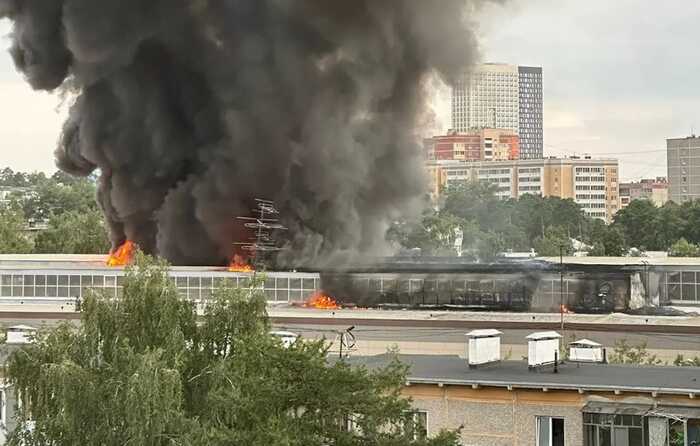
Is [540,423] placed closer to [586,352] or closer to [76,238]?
[586,352]

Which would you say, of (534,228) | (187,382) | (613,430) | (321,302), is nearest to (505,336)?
(321,302)

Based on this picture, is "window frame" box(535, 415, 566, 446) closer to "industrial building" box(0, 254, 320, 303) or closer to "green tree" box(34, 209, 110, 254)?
"industrial building" box(0, 254, 320, 303)

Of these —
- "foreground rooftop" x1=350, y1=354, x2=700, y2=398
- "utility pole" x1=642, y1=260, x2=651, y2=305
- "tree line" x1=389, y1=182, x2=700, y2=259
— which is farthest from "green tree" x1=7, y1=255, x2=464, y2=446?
"tree line" x1=389, y1=182, x2=700, y2=259

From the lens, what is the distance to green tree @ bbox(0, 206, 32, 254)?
351 ft

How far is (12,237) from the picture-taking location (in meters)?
110

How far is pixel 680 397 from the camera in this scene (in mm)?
23250

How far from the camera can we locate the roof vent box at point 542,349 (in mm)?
26891

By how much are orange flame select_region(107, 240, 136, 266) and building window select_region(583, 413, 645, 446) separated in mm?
45538

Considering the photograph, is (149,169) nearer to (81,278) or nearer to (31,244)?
(81,278)

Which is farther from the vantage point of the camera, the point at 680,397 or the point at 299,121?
the point at 299,121

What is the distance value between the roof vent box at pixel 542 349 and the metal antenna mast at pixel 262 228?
37508 mm

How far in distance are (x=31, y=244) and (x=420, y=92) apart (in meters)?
50.1

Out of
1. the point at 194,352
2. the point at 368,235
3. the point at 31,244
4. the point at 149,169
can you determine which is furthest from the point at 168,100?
the point at 194,352

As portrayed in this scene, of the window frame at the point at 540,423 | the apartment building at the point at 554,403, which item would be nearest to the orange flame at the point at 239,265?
the apartment building at the point at 554,403
